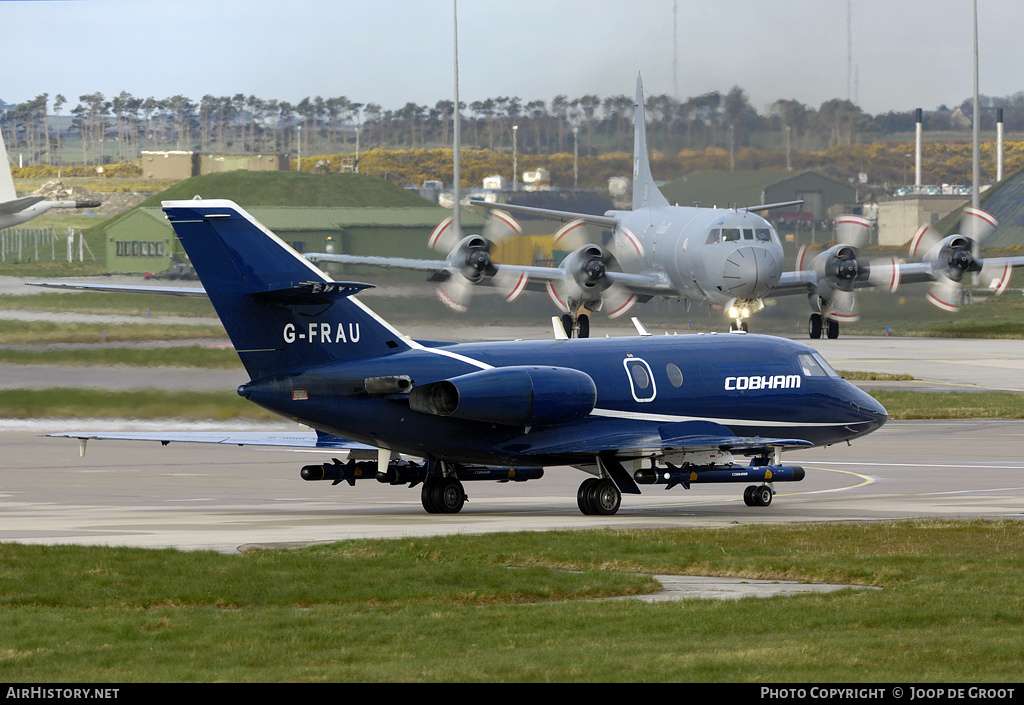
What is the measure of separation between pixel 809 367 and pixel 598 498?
6.38 m

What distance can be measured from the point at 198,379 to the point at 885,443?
19561mm

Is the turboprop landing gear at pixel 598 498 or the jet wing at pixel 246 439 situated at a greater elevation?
the jet wing at pixel 246 439

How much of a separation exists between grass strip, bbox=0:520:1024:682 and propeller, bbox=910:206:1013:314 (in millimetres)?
52955

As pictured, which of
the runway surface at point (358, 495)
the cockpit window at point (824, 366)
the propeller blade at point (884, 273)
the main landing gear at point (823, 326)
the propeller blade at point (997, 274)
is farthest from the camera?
the main landing gear at point (823, 326)

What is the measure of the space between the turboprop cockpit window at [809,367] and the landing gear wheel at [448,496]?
26.4 feet

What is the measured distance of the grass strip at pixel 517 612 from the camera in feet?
44.0

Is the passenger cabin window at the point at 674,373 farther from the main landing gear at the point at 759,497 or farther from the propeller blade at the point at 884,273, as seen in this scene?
the propeller blade at the point at 884,273

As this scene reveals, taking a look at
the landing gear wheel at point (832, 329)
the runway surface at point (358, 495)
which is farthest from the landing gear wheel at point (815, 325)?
the runway surface at point (358, 495)

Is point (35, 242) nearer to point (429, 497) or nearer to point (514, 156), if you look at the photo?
point (514, 156)

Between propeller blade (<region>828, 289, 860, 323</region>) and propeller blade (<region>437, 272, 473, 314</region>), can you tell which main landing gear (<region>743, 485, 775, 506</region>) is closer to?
propeller blade (<region>437, 272, 473, 314</region>)

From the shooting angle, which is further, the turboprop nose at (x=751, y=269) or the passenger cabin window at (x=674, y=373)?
the turboprop nose at (x=751, y=269)

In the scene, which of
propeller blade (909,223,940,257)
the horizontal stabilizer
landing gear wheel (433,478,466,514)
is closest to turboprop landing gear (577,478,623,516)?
landing gear wheel (433,478,466,514)

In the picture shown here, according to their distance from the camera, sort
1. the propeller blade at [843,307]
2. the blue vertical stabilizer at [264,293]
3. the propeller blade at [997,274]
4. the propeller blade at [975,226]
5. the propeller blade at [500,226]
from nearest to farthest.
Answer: the blue vertical stabilizer at [264,293]
the propeller blade at [500,226]
the propeller blade at [997,274]
the propeller blade at [975,226]
the propeller blade at [843,307]

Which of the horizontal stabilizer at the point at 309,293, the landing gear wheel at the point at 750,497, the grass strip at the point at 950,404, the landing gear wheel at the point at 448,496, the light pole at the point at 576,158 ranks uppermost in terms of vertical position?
the light pole at the point at 576,158
